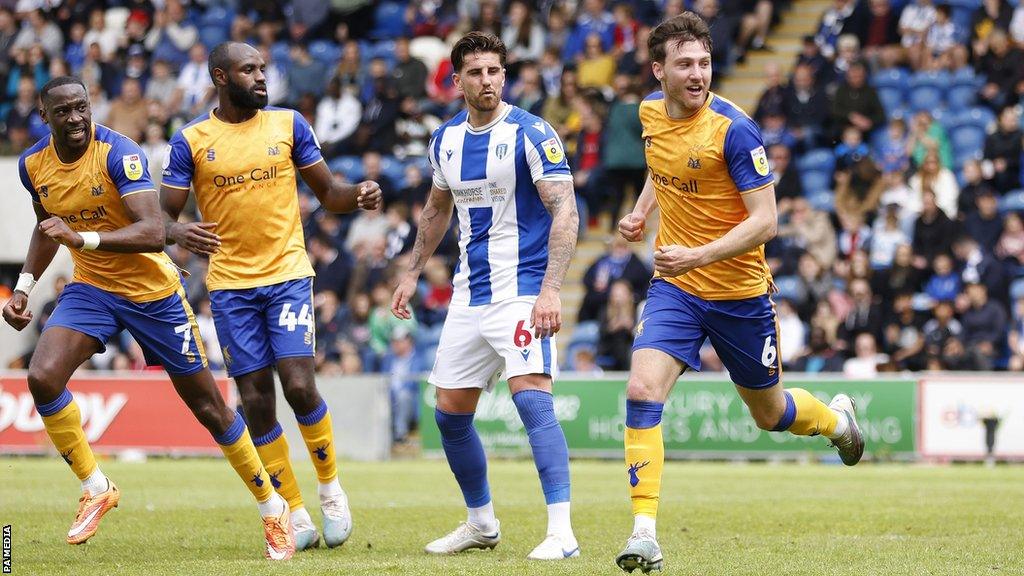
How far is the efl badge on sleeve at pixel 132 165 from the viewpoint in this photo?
8.71m

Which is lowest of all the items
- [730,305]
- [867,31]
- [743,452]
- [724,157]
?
[743,452]

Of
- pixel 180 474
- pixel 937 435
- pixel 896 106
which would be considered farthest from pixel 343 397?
pixel 896 106

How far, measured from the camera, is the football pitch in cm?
790

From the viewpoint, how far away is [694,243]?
8148mm

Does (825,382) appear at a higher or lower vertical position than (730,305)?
lower

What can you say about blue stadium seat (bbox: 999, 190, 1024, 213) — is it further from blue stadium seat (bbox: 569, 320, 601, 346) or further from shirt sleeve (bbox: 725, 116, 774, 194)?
shirt sleeve (bbox: 725, 116, 774, 194)

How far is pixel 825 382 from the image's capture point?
17.8 metres

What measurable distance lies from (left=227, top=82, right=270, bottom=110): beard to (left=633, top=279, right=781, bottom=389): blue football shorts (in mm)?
2590

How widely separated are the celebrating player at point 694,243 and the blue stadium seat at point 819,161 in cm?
1360

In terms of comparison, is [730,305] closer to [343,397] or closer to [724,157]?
[724,157]

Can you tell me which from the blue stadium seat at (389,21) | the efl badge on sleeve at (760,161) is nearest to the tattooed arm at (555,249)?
the efl badge on sleeve at (760,161)

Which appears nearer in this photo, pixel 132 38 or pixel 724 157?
pixel 724 157

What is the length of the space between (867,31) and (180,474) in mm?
12408

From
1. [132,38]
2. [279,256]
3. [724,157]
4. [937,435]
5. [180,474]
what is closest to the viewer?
[724,157]
